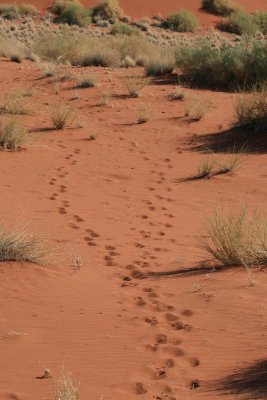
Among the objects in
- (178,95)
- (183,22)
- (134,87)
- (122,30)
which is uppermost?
(134,87)

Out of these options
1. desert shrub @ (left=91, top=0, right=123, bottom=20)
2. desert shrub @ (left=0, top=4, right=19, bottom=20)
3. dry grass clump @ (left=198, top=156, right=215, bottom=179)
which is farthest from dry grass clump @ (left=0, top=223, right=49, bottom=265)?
desert shrub @ (left=91, top=0, right=123, bottom=20)

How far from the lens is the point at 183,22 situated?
4853 centimetres

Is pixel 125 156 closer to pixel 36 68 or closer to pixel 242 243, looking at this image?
pixel 242 243

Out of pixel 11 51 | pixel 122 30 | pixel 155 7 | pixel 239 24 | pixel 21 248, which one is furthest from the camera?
pixel 155 7

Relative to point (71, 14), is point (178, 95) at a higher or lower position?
higher

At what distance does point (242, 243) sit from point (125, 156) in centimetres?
686

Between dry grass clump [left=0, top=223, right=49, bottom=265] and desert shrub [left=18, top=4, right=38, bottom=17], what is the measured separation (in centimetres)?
4419

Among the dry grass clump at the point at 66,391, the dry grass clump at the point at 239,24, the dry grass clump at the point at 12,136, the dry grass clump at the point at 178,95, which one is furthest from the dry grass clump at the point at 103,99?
the dry grass clump at the point at 239,24

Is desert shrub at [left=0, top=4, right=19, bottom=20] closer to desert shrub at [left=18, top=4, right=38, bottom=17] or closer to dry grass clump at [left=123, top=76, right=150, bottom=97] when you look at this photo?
desert shrub at [left=18, top=4, right=38, bottom=17]

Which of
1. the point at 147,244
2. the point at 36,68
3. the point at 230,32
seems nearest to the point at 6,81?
the point at 36,68

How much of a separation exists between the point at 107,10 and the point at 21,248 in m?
45.5

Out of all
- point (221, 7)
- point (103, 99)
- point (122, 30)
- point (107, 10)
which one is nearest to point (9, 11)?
point (107, 10)

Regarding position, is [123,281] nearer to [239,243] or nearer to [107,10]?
[239,243]

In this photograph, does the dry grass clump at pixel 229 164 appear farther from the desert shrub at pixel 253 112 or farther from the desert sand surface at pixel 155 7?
the desert sand surface at pixel 155 7
